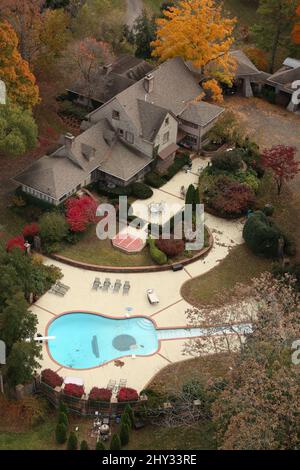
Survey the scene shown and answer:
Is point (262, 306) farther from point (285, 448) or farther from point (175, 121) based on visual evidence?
point (175, 121)

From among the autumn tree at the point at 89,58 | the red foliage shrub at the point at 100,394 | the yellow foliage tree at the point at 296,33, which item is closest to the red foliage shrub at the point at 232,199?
the autumn tree at the point at 89,58

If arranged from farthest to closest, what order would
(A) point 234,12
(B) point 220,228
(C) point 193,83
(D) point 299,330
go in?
(A) point 234,12 → (C) point 193,83 → (B) point 220,228 → (D) point 299,330

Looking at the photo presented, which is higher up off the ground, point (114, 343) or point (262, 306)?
point (262, 306)

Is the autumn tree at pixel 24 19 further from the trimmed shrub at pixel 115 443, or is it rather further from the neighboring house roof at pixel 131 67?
the trimmed shrub at pixel 115 443

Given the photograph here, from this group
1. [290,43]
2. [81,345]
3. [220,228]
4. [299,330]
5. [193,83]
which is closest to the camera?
[299,330]

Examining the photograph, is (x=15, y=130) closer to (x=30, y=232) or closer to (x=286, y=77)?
(x=30, y=232)

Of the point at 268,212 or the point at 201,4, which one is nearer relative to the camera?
the point at 268,212

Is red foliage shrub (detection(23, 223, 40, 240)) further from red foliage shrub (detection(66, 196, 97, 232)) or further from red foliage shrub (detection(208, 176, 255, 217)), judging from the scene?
red foliage shrub (detection(208, 176, 255, 217))

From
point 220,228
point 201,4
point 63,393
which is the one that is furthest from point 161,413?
point 201,4
